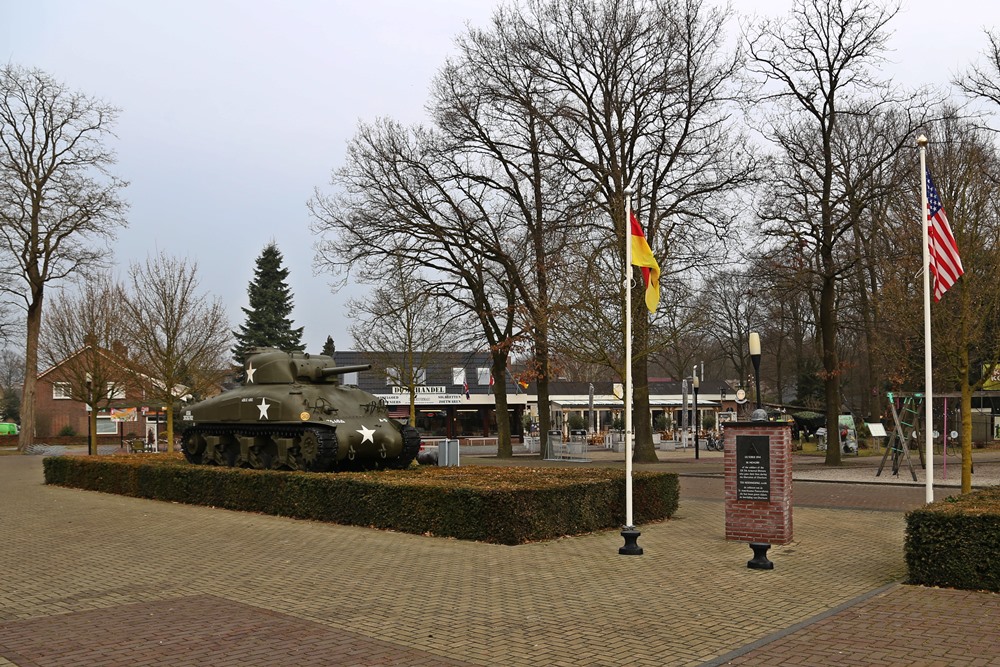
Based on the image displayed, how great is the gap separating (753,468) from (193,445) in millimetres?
14155

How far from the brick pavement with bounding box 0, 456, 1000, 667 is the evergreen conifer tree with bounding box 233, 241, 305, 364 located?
143ft

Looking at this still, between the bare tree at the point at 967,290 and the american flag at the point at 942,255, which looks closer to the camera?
the american flag at the point at 942,255

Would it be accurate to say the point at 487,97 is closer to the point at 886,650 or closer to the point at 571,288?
the point at 571,288

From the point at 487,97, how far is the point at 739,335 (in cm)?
3019

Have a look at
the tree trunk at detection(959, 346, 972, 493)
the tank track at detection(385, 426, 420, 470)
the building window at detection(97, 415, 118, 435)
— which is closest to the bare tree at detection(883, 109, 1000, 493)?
the tree trunk at detection(959, 346, 972, 493)

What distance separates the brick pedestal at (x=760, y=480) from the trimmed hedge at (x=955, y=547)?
84.9 inches

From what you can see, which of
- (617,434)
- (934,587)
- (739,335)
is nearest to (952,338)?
(934,587)

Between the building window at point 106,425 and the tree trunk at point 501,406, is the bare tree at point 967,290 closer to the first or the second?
the tree trunk at point 501,406

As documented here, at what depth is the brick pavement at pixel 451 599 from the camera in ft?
22.0

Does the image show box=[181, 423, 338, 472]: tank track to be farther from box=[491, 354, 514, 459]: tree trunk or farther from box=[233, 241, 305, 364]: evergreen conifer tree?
box=[233, 241, 305, 364]: evergreen conifer tree

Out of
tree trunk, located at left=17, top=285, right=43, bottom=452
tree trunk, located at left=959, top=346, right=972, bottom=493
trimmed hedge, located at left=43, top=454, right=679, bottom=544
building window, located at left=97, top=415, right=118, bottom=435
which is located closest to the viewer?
trimmed hedge, located at left=43, top=454, right=679, bottom=544

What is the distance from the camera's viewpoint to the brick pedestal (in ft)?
36.8

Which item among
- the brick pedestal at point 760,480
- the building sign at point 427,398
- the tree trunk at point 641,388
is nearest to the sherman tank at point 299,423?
the tree trunk at point 641,388

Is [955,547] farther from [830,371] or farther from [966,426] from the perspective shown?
[830,371]
